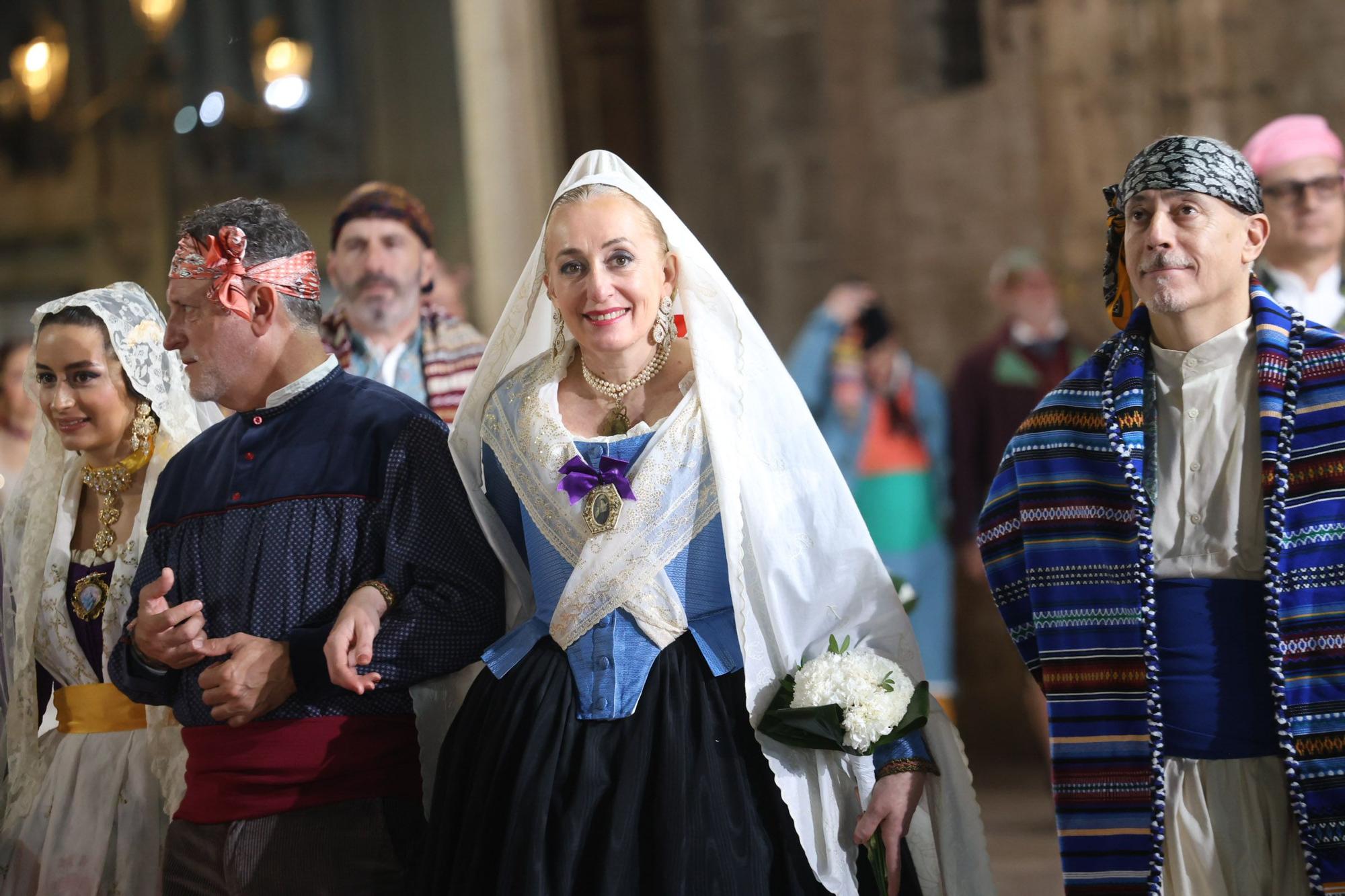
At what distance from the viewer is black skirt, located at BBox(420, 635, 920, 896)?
2.62 metres

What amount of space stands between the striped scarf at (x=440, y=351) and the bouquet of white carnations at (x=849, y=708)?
6.47 ft

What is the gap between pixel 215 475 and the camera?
3.08 m

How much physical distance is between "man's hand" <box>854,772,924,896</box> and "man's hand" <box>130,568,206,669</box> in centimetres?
131

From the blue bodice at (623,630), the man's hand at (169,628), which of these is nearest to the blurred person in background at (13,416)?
the man's hand at (169,628)

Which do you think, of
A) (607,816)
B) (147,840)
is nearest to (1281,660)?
(607,816)

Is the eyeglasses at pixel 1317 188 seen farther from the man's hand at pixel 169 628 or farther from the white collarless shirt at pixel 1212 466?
the man's hand at pixel 169 628

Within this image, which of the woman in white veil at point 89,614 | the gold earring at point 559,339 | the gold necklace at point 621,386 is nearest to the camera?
the gold necklace at point 621,386

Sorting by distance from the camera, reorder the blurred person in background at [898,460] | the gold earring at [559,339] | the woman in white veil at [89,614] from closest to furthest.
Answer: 1. the gold earring at [559,339]
2. the woman in white veil at [89,614]
3. the blurred person in background at [898,460]

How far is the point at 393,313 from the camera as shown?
15.0 feet

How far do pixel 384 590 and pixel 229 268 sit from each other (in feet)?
2.43

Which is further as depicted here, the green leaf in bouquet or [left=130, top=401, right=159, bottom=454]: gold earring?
[left=130, top=401, right=159, bottom=454]: gold earring

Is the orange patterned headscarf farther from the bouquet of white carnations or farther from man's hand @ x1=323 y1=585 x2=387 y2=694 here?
the bouquet of white carnations

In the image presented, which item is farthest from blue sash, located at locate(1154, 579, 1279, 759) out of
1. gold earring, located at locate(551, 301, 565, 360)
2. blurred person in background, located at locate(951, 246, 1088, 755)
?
blurred person in background, located at locate(951, 246, 1088, 755)

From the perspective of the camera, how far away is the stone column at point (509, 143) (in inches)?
368
